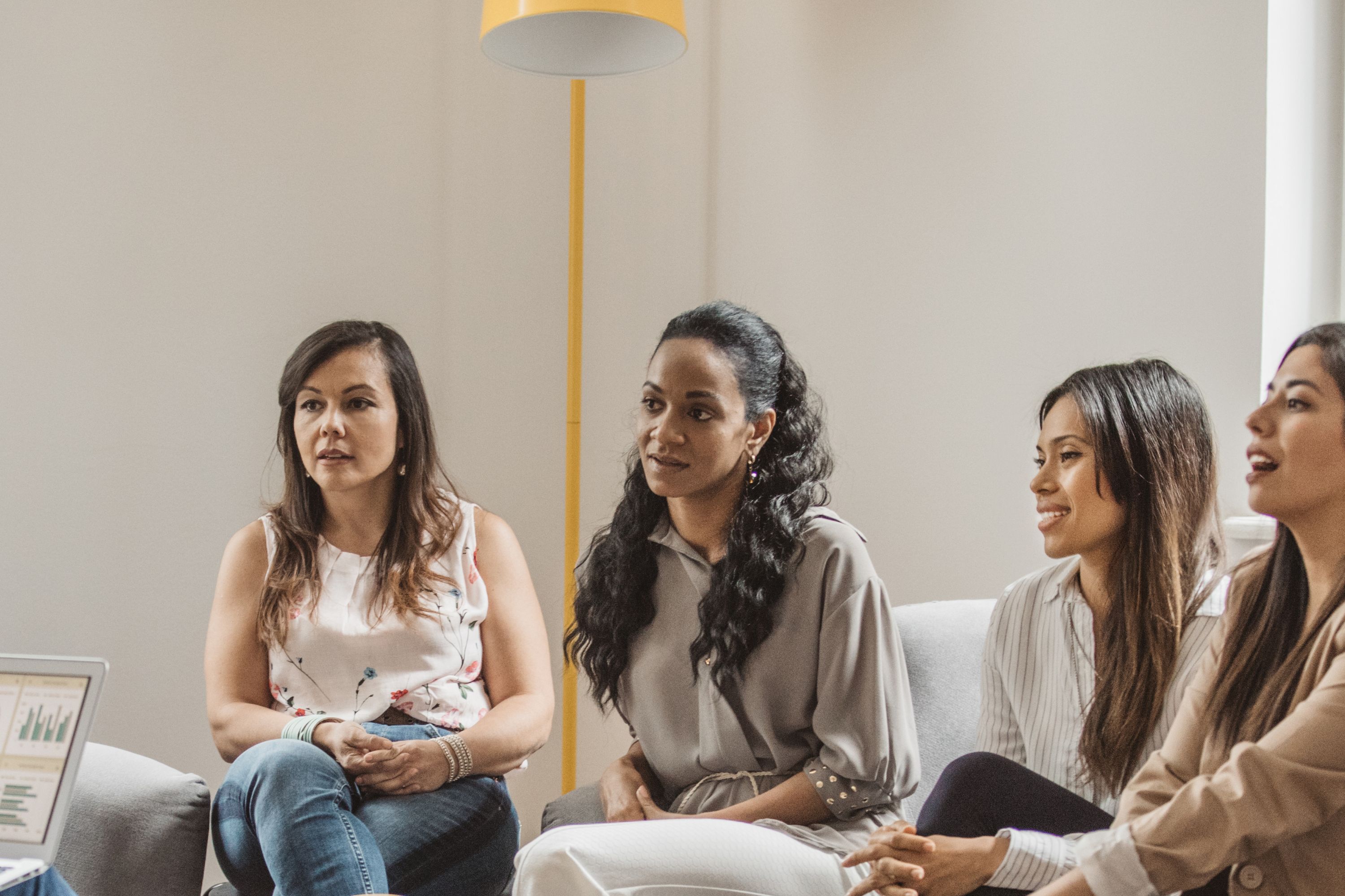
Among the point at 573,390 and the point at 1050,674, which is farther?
the point at 573,390

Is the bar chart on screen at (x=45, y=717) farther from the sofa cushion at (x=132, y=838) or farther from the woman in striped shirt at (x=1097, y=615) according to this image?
the woman in striped shirt at (x=1097, y=615)

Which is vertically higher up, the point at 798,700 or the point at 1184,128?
the point at 1184,128

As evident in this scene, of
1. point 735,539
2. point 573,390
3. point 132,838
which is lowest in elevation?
point 132,838

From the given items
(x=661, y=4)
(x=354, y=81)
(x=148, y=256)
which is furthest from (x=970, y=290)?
(x=148, y=256)

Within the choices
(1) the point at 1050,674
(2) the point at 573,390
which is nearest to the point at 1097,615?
(1) the point at 1050,674

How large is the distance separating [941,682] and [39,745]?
4.28 ft


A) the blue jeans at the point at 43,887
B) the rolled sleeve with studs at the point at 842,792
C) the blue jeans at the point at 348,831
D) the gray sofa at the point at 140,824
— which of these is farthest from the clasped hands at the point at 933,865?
the blue jeans at the point at 43,887

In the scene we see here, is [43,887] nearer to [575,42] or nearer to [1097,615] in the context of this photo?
[1097,615]

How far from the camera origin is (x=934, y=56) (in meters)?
2.48

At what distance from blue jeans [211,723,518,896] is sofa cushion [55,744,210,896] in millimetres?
47

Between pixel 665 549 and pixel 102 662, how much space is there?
776 mm

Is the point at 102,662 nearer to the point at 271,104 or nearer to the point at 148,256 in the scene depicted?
the point at 148,256

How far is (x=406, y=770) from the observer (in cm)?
172

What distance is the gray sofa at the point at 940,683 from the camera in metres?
1.88
